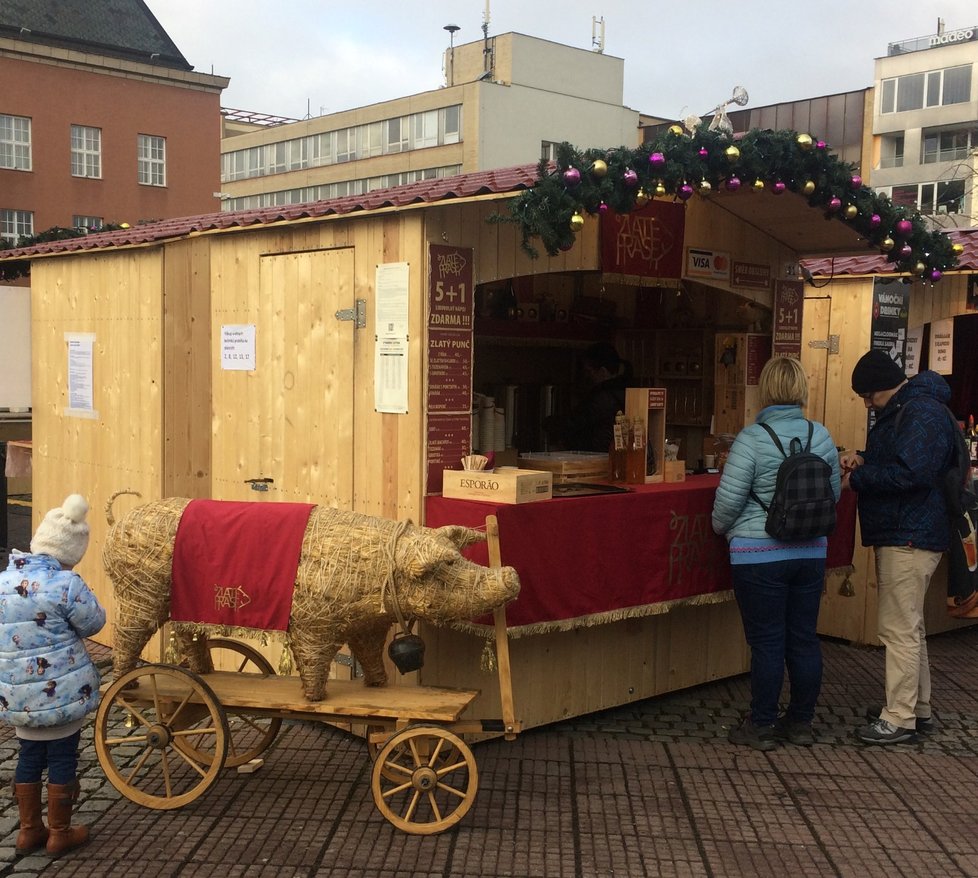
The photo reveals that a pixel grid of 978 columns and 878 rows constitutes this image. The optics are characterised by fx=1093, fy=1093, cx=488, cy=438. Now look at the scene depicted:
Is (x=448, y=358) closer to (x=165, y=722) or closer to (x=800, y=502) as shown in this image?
(x=800, y=502)

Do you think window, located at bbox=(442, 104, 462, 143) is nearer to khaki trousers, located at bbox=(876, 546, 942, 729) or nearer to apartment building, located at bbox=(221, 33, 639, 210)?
apartment building, located at bbox=(221, 33, 639, 210)

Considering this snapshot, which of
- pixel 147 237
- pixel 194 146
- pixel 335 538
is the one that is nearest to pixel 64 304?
pixel 147 237

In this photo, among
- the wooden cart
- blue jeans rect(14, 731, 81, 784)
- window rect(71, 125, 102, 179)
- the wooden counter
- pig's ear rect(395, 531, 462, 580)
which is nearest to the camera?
blue jeans rect(14, 731, 81, 784)

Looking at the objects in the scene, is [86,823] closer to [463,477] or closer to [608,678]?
[463,477]

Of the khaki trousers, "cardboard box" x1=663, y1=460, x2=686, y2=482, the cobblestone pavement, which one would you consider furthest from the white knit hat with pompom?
the khaki trousers

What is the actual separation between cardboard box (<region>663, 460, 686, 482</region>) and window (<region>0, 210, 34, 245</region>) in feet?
111

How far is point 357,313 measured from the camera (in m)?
5.60

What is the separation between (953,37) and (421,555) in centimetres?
5973

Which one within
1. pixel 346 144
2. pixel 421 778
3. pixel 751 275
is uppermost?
pixel 346 144

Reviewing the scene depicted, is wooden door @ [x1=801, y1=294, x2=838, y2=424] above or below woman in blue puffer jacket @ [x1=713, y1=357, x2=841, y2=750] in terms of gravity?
above

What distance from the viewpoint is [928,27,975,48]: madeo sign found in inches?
2147

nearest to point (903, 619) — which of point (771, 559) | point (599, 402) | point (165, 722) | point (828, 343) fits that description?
point (771, 559)

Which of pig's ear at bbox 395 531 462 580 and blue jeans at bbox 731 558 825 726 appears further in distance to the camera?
blue jeans at bbox 731 558 825 726

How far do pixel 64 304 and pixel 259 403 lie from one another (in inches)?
96.5
